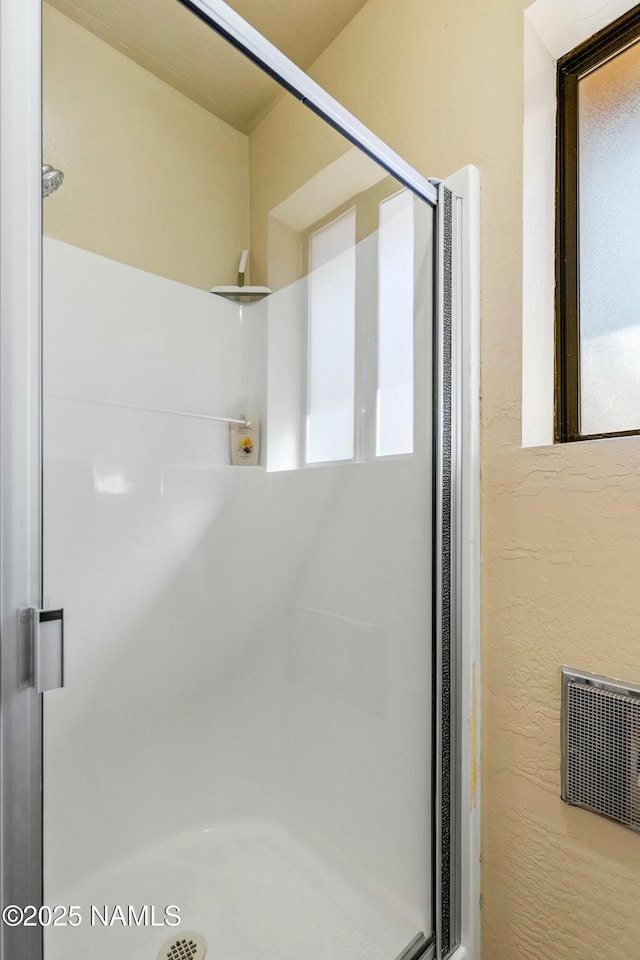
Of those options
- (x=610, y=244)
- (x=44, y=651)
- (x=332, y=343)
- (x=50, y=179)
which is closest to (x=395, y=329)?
(x=332, y=343)

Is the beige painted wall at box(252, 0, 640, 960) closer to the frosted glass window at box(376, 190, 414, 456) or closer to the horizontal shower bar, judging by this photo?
the frosted glass window at box(376, 190, 414, 456)

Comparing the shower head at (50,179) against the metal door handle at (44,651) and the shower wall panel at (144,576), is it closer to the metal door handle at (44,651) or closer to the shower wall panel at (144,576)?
the shower wall panel at (144,576)

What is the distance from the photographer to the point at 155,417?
0.93 m

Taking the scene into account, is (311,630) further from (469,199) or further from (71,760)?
(469,199)

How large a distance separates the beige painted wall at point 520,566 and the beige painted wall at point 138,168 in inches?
2.9

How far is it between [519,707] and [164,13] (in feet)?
4.29

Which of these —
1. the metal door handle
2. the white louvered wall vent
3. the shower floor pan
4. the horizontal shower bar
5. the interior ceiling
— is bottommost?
the shower floor pan

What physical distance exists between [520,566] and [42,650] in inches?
32.9

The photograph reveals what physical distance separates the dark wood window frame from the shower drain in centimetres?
121

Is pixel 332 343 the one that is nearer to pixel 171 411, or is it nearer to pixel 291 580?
pixel 171 411

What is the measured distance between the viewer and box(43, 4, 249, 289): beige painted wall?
0.66 m

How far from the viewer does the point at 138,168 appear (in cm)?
84

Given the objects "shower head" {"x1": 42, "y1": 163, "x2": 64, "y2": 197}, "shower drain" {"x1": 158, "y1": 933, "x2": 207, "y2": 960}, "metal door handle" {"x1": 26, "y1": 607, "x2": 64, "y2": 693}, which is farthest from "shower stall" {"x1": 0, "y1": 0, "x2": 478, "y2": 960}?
"metal door handle" {"x1": 26, "y1": 607, "x2": 64, "y2": 693}

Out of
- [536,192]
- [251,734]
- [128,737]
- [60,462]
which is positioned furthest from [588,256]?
[128,737]
